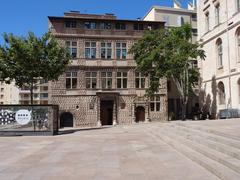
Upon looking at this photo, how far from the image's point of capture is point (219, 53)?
31391 mm

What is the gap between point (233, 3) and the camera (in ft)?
91.0

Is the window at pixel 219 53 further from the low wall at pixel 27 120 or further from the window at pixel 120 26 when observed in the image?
the low wall at pixel 27 120

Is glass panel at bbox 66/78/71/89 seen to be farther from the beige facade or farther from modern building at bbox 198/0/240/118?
the beige facade

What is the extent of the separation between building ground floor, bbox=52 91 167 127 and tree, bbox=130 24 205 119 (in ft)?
13.4

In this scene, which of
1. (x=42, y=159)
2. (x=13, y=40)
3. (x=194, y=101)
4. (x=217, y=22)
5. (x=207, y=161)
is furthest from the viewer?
(x=194, y=101)

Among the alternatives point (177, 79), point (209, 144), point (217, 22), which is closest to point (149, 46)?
point (177, 79)

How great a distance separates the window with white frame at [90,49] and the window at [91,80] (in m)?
2.11

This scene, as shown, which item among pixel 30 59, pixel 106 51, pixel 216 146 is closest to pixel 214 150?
pixel 216 146

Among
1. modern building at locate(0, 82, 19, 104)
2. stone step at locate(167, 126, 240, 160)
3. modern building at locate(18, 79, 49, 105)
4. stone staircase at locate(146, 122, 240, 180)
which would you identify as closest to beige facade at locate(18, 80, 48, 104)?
modern building at locate(18, 79, 49, 105)

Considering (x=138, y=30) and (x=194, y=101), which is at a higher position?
(x=138, y=30)

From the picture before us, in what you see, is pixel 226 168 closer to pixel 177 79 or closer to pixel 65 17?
pixel 177 79

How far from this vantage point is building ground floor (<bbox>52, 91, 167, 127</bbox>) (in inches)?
1407

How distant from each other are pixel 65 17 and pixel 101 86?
9464 millimetres

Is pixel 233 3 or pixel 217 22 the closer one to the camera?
pixel 233 3
